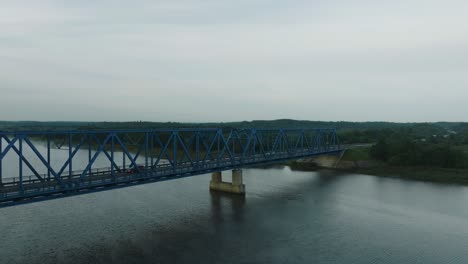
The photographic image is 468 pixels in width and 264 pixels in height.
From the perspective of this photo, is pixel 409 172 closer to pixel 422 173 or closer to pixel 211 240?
pixel 422 173

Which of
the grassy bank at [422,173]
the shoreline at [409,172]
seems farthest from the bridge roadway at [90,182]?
the grassy bank at [422,173]

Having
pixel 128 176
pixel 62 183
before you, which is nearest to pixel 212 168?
pixel 128 176

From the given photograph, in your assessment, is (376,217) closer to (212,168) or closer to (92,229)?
(212,168)

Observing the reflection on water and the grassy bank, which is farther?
the grassy bank

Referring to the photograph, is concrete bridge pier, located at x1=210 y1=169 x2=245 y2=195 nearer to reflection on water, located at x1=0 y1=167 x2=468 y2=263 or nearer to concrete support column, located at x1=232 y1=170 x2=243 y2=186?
concrete support column, located at x1=232 y1=170 x2=243 y2=186

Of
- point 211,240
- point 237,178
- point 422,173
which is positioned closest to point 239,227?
point 211,240

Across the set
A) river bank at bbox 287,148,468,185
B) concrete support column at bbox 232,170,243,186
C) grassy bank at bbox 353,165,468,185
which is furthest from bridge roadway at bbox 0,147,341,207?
grassy bank at bbox 353,165,468,185

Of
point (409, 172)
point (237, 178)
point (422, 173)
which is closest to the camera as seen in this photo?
point (237, 178)
